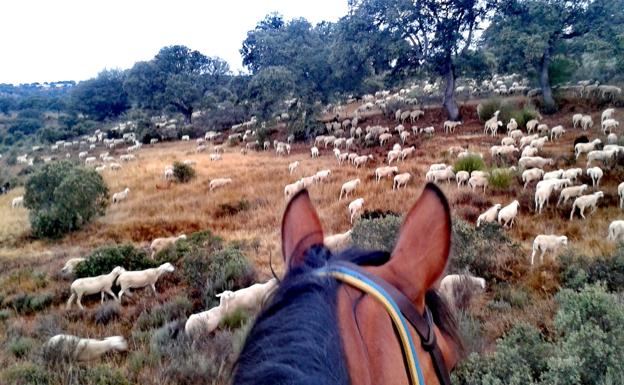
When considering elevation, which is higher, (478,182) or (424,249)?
(424,249)

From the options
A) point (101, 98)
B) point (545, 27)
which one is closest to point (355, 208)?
point (545, 27)

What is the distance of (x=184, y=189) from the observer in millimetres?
16062

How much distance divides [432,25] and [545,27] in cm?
517

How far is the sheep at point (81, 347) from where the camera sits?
4898 mm

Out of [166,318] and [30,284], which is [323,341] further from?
[30,284]

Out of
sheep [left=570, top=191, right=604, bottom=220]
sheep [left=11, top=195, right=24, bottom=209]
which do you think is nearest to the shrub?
sheep [left=11, top=195, right=24, bottom=209]

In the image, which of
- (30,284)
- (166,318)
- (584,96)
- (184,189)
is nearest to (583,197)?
(166,318)

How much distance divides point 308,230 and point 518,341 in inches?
122

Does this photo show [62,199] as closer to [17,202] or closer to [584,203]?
[17,202]

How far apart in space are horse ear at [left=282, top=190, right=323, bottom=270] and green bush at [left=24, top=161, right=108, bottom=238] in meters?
13.4

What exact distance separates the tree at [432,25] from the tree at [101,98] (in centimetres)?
4300

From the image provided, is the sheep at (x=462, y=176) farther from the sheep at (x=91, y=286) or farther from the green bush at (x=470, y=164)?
the sheep at (x=91, y=286)

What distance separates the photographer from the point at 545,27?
20.7m

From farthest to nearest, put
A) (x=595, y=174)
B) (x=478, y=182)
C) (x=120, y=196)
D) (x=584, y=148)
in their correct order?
A: (x=120, y=196) < (x=584, y=148) < (x=478, y=182) < (x=595, y=174)
